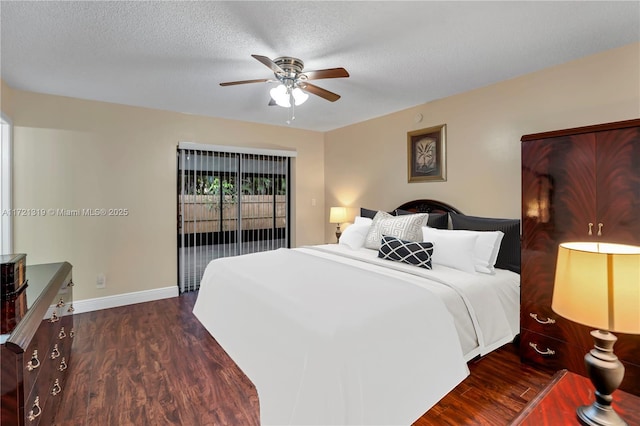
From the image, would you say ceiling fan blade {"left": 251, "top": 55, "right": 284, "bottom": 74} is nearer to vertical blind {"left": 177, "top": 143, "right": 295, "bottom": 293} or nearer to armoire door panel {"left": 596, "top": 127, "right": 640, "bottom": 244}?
armoire door panel {"left": 596, "top": 127, "right": 640, "bottom": 244}

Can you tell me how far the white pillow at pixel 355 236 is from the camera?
11.7 feet

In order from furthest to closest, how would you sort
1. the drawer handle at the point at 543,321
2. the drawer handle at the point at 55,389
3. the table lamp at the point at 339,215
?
the table lamp at the point at 339,215, the drawer handle at the point at 543,321, the drawer handle at the point at 55,389

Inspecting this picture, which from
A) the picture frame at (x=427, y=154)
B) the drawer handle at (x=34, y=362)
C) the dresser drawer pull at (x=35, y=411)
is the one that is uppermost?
the picture frame at (x=427, y=154)

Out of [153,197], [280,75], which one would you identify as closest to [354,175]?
[280,75]

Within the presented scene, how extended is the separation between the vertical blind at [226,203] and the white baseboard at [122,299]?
8.8 inches

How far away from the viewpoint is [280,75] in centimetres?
246

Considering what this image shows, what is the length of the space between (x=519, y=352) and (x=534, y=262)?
805 mm

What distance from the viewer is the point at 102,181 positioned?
3641 millimetres

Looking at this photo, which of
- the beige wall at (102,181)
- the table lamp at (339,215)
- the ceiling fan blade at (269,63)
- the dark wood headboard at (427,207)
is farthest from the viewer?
the table lamp at (339,215)

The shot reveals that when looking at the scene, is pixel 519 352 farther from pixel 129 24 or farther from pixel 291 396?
pixel 129 24

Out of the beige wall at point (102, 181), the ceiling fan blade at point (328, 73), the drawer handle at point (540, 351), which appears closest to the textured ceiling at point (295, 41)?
the ceiling fan blade at point (328, 73)

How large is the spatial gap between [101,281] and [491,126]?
4.70 m

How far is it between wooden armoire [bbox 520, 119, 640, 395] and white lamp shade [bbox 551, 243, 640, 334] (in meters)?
1.16

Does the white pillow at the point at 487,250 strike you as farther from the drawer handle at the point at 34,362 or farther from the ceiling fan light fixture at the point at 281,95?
the drawer handle at the point at 34,362
